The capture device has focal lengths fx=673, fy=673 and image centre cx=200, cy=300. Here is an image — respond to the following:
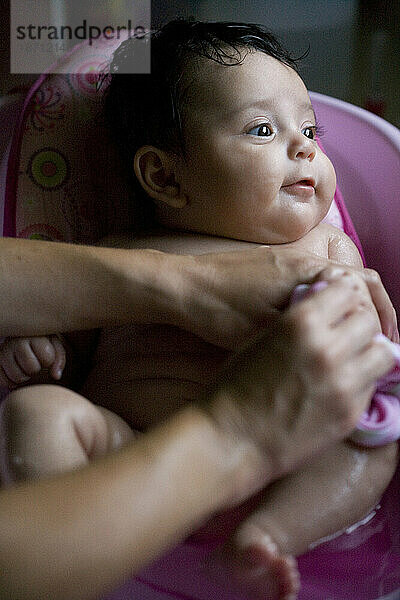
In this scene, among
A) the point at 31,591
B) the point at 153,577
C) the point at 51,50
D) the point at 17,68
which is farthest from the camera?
the point at 51,50

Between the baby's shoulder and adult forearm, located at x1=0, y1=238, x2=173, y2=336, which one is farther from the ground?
adult forearm, located at x1=0, y1=238, x2=173, y2=336

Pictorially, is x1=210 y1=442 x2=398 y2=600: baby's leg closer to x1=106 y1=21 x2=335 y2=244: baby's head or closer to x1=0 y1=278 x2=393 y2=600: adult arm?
x1=0 y1=278 x2=393 y2=600: adult arm

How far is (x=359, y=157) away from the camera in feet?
3.58

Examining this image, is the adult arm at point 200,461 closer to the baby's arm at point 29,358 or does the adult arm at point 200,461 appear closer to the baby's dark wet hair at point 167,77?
the baby's arm at point 29,358

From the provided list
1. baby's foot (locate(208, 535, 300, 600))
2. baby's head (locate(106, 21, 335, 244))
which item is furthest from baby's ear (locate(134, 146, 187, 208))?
baby's foot (locate(208, 535, 300, 600))

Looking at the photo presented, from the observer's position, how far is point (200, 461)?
479 millimetres

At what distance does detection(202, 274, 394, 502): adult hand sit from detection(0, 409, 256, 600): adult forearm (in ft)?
0.06

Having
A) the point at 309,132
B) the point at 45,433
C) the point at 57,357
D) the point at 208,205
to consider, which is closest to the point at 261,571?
the point at 45,433

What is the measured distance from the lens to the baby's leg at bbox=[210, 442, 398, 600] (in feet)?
1.86

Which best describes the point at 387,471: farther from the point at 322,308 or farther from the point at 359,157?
the point at 359,157

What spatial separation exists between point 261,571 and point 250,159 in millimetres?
491

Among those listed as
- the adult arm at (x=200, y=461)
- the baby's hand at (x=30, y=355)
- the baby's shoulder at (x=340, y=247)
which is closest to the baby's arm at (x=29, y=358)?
the baby's hand at (x=30, y=355)

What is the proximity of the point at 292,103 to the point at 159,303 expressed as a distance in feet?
1.31

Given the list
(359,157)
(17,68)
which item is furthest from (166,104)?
(17,68)
